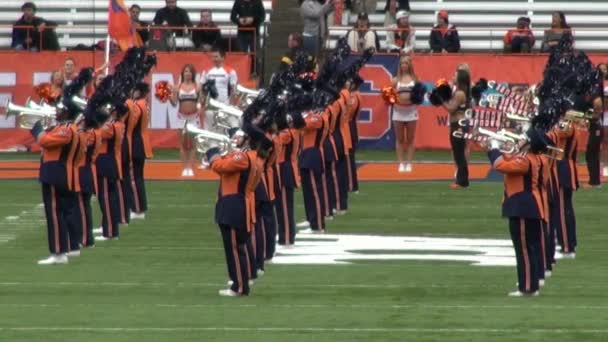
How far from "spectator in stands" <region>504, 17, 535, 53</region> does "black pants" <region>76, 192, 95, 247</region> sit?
39.5 ft

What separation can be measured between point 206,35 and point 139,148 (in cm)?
939

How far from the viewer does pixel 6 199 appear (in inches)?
881

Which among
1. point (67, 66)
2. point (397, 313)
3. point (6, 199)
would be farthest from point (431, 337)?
point (67, 66)

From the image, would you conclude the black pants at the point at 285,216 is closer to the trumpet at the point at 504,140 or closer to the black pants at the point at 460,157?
the trumpet at the point at 504,140

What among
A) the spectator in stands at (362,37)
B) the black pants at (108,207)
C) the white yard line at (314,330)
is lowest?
the black pants at (108,207)

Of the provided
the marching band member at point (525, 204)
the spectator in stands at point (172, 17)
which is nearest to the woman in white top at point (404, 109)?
the spectator in stands at point (172, 17)

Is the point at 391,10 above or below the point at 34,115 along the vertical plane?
below

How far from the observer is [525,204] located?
14.3 meters

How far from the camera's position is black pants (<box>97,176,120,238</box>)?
18.8m

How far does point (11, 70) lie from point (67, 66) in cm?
439

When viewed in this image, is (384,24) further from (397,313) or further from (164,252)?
(397,313)

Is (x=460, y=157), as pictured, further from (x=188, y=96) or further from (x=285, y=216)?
(x=285, y=216)

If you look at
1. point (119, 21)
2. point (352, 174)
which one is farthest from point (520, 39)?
point (352, 174)

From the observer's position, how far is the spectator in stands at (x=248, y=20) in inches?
1142
